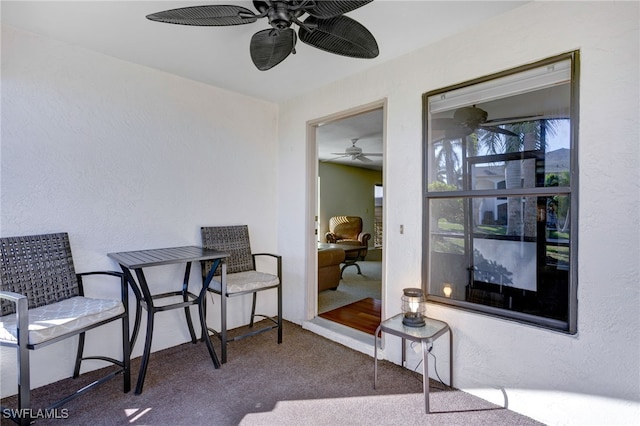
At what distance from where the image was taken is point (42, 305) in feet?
6.39

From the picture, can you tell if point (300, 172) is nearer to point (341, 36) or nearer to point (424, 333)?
point (341, 36)

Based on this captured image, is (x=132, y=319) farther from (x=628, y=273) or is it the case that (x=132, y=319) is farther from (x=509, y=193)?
(x=628, y=273)

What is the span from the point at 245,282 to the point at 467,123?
2073mm

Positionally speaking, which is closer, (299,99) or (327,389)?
(327,389)

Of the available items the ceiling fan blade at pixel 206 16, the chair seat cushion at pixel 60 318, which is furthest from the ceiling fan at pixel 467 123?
the chair seat cushion at pixel 60 318

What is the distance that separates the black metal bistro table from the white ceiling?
1.52m

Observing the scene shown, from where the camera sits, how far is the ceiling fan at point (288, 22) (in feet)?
4.78

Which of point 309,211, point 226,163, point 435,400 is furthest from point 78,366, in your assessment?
point 435,400

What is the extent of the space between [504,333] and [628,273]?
69cm

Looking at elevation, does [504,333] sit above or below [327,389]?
above

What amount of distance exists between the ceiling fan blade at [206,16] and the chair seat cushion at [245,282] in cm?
183

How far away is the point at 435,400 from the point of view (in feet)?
6.52

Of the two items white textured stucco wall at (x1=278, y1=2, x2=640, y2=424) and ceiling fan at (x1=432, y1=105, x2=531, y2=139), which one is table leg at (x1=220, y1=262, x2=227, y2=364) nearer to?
white textured stucco wall at (x1=278, y1=2, x2=640, y2=424)

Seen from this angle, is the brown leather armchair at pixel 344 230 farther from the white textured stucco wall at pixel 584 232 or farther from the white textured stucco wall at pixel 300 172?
the white textured stucco wall at pixel 584 232
